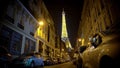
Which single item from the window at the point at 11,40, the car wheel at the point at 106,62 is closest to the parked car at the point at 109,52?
the car wheel at the point at 106,62

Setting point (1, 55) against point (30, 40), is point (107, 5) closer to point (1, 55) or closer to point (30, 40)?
point (30, 40)

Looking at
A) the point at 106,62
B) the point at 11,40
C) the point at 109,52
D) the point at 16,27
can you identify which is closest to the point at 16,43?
the point at 11,40

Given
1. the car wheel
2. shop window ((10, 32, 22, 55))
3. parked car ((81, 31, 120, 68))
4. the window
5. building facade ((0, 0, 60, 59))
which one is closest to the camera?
parked car ((81, 31, 120, 68))

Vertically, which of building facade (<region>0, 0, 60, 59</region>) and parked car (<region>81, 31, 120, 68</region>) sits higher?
building facade (<region>0, 0, 60, 59</region>)

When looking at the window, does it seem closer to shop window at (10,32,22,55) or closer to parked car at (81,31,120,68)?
shop window at (10,32,22,55)

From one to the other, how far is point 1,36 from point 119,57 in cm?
1304

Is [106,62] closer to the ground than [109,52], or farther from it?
closer to the ground

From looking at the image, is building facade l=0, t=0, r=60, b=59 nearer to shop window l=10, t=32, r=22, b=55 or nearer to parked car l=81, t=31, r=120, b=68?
shop window l=10, t=32, r=22, b=55

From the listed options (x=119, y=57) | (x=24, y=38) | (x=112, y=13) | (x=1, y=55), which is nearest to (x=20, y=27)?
(x=24, y=38)

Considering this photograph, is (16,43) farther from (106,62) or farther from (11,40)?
(106,62)

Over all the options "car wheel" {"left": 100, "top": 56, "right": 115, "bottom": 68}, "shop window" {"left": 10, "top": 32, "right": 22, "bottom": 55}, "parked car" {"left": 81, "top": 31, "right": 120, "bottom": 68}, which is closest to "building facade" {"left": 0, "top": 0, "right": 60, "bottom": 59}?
"shop window" {"left": 10, "top": 32, "right": 22, "bottom": 55}

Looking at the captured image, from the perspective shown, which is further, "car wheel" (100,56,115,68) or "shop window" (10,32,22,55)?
"shop window" (10,32,22,55)

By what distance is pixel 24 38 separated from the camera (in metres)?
19.0

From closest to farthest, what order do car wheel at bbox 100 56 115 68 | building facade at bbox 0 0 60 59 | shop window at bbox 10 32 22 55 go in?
car wheel at bbox 100 56 115 68, building facade at bbox 0 0 60 59, shop window at bbox 10 32 22 55
